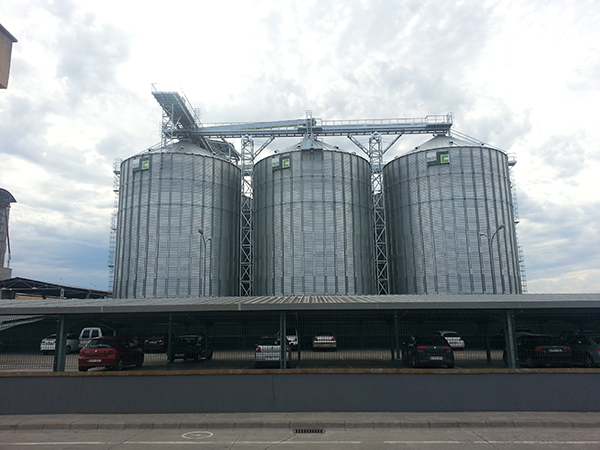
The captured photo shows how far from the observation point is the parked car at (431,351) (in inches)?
656

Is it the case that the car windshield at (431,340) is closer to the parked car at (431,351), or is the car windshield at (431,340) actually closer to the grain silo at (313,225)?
the parked car at (431,351)

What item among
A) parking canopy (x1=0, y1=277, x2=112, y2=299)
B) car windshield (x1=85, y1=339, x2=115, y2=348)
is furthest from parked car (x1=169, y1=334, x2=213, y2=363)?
parking canopy (x1=0, y1=277, x2=112, y2=299)

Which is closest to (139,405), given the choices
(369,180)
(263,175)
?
(263,175)

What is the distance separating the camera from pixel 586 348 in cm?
1867

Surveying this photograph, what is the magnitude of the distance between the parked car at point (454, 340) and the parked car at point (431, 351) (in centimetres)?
25

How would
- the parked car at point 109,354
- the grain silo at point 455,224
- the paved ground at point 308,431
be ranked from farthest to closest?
the grain silo at point 455,224, the parked car at point 109,354, the paved ground at point 308,431

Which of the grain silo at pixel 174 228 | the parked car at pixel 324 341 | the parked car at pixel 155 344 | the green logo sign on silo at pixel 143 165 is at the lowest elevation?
the parked car at pixel 155 344

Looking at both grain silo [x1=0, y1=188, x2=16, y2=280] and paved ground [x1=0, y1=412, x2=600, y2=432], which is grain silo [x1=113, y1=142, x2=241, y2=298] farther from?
grain silo [x1=0, y1=188, x2=16, y2=280]

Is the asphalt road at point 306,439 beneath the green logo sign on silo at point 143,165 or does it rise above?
beneath

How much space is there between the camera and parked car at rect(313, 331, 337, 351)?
14.6 metres

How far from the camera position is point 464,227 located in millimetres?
38281

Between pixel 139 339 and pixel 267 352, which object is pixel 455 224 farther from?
pixel 139 339

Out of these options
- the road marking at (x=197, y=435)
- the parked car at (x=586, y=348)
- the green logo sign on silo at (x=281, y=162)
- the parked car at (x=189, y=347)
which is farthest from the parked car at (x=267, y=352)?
the green logo sign on silo at (x=281, y=162)

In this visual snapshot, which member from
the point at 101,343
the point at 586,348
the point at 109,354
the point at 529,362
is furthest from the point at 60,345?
the point at 586,348
